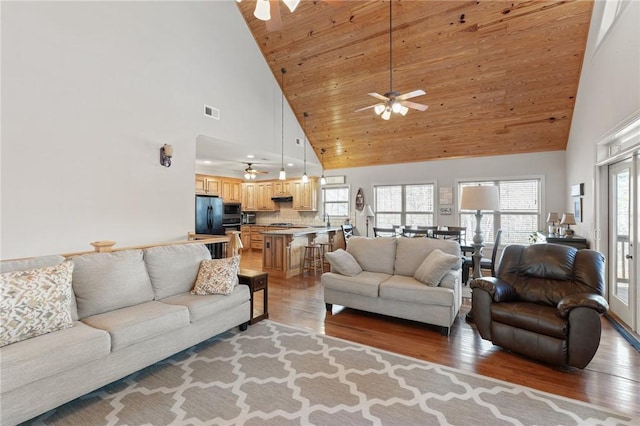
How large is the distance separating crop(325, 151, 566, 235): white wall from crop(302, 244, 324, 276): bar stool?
6.41 feet

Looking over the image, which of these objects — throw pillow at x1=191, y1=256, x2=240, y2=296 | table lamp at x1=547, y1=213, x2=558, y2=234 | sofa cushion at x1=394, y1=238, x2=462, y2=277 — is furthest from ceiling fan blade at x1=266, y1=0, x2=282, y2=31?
table lamp at x1=547, y1=213, x2=558, y2=234

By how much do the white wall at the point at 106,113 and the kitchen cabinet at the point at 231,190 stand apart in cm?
400

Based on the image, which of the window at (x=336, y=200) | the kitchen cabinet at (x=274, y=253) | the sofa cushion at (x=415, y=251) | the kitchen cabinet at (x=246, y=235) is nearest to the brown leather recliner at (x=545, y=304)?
the sofa cushion at (x=415, y=251)

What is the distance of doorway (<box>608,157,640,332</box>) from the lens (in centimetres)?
329

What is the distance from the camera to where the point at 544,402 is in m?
2.16

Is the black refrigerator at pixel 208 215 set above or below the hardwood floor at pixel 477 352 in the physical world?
above

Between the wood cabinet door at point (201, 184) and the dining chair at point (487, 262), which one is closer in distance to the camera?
the dining chair at point (487, 262)

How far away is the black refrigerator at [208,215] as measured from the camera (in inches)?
270

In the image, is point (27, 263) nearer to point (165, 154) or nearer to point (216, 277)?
point (216, 277)

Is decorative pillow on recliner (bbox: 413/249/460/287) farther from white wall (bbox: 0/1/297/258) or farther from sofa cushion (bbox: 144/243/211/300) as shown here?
white wall (bbox: 0/1/297/258)

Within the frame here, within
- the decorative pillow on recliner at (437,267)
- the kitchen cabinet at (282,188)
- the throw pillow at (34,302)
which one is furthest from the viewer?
the kitchen cabinet at (282,188)

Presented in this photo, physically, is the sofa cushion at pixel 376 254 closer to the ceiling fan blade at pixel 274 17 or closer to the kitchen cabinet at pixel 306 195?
the ceiling fan blade at pixel 274 17

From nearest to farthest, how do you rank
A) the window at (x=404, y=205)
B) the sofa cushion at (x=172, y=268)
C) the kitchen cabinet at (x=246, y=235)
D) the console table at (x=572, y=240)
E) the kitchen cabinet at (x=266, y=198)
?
the sofa cushion at (x=172, y=268) → the console table at (x=572, y=240) → the window at (x=404, y=205) → the kitchen cabinet at (x=266, y=198) → the kitchen cabinet at (x=246, y=235)

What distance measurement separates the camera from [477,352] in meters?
2.90
